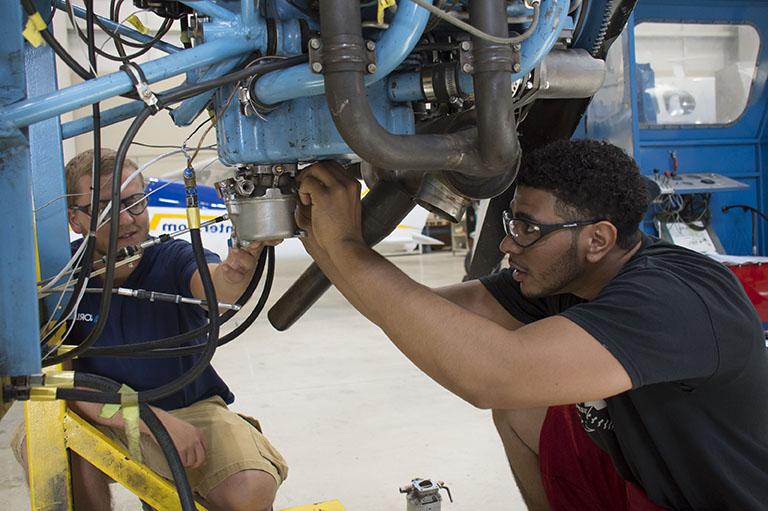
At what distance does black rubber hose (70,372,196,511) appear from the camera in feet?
3.26

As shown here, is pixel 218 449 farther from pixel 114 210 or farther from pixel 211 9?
pixel 211 9

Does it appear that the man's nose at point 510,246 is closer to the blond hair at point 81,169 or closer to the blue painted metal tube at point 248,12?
the blue painted metal tube at point 248,12

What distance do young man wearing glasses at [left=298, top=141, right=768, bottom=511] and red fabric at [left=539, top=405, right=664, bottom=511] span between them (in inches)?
1.1

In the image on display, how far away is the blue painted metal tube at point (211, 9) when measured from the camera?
0.87 metres

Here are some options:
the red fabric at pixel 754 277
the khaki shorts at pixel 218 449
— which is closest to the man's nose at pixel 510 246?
the khaki shorts at pixel 218 449

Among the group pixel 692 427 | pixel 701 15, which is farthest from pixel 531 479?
pixel 701 15

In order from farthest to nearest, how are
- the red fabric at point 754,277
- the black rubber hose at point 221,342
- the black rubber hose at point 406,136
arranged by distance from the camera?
the red fabric at point 754,277, the black rubber hose at point 221,342, the black rubber hose at point 406,136

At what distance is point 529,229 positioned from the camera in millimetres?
1284

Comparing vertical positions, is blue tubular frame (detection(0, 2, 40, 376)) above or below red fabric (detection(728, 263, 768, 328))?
above

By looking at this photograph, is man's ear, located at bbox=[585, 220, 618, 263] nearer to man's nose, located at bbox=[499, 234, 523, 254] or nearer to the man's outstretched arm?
man's nose, located at bbox=[499, 234, 523, 254]

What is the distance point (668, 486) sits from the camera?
130 centimetres

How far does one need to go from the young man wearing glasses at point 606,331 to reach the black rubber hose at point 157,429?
351mm

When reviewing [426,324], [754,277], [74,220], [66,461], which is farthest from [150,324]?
[754,277]

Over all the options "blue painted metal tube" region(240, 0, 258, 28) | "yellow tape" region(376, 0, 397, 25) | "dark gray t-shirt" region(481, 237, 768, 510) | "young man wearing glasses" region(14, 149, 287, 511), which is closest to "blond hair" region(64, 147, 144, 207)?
"young man wearing glasses" region(14, 149, 287, 511)
